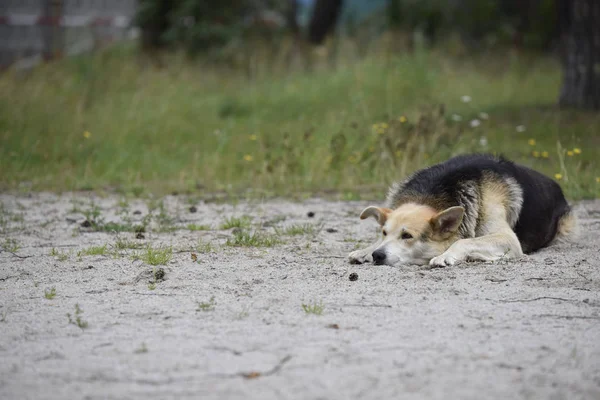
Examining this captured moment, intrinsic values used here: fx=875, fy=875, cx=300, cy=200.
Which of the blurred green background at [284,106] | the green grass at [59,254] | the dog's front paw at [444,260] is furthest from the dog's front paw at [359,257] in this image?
the blurred green background at [284,106]

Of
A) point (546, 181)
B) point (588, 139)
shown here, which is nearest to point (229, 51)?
point (588, 139)

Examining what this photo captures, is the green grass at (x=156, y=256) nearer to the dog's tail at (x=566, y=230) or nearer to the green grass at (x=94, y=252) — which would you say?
the green grass at (x=94, y=252)

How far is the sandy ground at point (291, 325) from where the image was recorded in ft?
13.4

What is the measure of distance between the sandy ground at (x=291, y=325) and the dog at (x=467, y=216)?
0.19m

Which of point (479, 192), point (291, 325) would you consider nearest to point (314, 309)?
point (291, 325)

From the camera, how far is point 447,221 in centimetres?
669

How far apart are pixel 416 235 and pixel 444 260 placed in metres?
0.30

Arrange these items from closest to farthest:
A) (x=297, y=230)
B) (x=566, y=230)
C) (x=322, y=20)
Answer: (x=566, y=230) < (x=297, y=230) < (x=322, y=20)

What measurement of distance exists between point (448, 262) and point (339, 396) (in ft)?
8.93

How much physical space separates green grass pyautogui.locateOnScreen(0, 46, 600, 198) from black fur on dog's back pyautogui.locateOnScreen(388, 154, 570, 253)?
95.0 inches

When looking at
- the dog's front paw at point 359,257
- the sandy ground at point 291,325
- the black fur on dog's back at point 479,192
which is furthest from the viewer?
the black fur on dog's back at point 479,192

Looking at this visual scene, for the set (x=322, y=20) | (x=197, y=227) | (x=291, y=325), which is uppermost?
(x=322, y=20)

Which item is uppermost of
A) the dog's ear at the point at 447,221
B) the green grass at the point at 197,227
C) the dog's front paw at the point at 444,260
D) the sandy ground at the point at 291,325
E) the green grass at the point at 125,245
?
the green grass at the point at 197,227

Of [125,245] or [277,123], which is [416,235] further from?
[277,123]
